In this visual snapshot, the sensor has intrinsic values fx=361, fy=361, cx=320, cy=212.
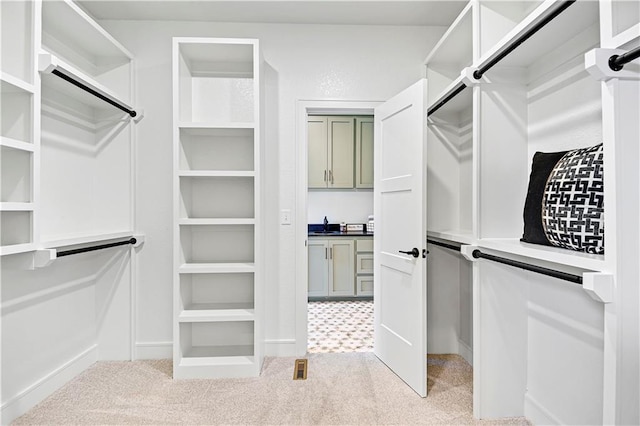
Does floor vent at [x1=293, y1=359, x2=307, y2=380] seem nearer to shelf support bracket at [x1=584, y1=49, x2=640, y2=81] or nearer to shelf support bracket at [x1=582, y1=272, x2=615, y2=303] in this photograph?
shelf support bracket at [x1=582, y1=272, x2=615, y2=303]

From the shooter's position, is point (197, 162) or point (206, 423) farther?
point (197, 162)

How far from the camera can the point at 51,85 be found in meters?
2.17

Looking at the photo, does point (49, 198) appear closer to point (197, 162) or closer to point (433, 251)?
point (197, 162)

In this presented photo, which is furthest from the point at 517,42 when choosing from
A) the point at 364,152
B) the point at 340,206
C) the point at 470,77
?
the point at 340,206

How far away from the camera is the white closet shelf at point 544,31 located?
4.54 ft

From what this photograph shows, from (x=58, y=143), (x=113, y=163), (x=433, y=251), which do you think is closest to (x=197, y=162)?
(x=113, y=163)

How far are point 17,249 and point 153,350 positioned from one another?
1.43m

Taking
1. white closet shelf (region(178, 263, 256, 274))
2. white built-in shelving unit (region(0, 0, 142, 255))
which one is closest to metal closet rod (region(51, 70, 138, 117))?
white built-in shelving unit (region(0, 0, 142, 255))

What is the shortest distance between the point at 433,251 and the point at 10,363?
9.28 ft

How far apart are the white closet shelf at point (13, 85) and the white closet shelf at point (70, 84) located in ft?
0.44

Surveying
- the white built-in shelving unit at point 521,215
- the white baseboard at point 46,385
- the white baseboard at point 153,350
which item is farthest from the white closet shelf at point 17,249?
the white built-in shelving unit at point 521,215

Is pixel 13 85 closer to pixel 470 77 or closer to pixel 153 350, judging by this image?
pixel 153 350

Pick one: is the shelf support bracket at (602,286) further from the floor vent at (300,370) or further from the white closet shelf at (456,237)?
the floor vent at (300,370)

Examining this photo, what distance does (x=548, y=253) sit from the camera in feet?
4.52
